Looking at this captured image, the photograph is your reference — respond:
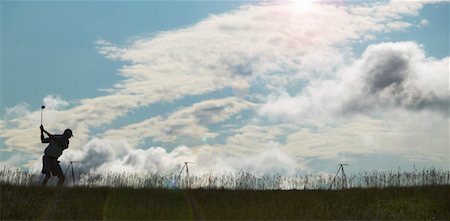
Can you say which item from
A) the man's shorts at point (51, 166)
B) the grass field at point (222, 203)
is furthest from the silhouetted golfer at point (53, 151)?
the grass field at point (222, 203)

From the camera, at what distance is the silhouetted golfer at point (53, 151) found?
908 inches

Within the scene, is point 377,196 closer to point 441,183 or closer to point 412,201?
point 412,201

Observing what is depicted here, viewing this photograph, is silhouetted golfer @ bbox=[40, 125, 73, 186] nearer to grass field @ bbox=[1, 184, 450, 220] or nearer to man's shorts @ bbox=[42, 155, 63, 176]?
man's shorts @ bbox=[42, 155, 63, 176]

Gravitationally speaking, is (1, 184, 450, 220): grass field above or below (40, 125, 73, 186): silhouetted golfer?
below

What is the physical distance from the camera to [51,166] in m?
23.2

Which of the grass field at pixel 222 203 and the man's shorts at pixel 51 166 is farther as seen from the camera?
the man's shorts at pixel 51 166

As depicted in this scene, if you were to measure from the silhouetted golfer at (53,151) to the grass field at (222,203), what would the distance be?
0.66m

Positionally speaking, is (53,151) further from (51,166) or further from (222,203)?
(222,203)

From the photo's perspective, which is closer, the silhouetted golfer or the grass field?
the grass field

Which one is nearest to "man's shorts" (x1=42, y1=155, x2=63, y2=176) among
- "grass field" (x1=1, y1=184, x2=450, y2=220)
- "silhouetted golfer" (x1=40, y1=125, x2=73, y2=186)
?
"silhouetted golfer" (x1=40, y1=125, x2=73, y2=186)

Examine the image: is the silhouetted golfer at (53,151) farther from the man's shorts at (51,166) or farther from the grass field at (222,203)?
the grass field at (222,203)

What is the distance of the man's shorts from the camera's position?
23.1 metres

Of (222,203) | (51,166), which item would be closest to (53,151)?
(51,166)

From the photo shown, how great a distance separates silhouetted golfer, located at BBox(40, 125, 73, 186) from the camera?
23.1m
